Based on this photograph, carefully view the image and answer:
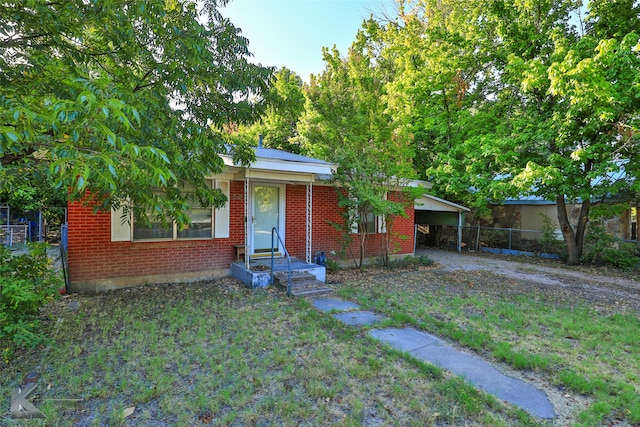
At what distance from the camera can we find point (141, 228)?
687cm

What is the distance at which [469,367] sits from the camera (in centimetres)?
367

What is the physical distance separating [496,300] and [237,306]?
491 cm

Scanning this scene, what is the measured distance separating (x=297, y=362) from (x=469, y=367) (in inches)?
74.9

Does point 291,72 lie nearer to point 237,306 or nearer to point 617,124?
point 617,124

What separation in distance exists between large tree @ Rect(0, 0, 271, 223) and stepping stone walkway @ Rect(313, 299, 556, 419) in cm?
293

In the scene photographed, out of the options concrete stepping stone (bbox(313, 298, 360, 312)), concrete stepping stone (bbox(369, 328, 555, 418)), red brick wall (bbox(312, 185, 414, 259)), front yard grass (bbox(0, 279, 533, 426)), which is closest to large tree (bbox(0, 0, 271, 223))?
front yard grass (bbox(0, 279, 533, 426))

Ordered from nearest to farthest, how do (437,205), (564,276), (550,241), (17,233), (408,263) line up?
(564,276), (408,263), (550,241), (437,205), (17,233)

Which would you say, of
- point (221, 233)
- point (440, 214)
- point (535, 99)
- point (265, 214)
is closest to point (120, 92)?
point (221, 233)

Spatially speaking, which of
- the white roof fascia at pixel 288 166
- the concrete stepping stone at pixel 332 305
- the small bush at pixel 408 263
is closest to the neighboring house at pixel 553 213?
the small bush at pixel 408 263

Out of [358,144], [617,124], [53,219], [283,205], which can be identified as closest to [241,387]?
[283,205]

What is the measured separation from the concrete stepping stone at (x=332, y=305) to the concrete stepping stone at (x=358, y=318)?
254mm

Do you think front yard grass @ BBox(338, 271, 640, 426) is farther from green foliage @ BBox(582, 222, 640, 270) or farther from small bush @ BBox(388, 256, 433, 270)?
green foliage @ BBox(582, 222, 640, 270)

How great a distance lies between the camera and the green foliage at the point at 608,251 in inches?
406

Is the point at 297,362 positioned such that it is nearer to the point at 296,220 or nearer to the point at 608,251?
the point at 296,220
